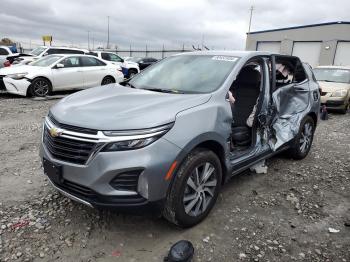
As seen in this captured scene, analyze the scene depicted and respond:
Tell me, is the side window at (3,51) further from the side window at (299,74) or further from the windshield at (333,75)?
the side window at (299,74)

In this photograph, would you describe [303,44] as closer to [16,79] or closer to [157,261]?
[16,79]

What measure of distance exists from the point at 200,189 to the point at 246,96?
6.14 feet

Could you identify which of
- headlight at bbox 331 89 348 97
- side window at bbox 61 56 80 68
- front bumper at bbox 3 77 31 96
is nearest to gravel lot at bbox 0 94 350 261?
front bumper at bbox 3 77 31 96

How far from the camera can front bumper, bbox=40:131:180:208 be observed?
240cm

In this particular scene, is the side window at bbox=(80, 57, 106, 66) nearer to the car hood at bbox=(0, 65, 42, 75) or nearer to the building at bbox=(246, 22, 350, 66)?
the car hood at bbox=(0, 65, 42, 75)

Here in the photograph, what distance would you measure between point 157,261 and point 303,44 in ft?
105

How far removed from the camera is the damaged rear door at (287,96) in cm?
421

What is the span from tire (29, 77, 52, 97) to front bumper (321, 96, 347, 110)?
348 inches

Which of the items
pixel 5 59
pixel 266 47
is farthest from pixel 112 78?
pixel 266 47

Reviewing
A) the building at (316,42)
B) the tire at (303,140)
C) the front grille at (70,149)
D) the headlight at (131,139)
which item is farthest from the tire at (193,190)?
the building at (316,42)

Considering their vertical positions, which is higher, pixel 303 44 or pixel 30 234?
pixel 303 44

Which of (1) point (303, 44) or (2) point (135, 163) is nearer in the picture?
(2) point (135, 163)

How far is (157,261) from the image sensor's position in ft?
8.62

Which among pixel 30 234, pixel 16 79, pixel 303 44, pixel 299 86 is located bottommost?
pixel 30 234
